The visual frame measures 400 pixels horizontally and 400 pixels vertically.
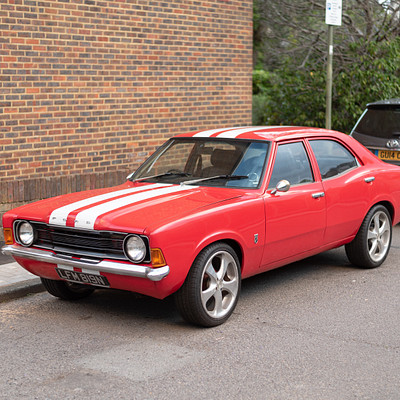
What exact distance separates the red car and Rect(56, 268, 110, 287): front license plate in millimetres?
12

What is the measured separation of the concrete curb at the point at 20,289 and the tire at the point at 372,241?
10.5ft

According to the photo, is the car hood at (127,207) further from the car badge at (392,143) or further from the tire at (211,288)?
the car badge at (392,143)

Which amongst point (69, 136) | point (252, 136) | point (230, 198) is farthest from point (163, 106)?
point (230, 198)

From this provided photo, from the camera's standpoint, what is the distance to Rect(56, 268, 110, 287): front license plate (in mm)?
5340

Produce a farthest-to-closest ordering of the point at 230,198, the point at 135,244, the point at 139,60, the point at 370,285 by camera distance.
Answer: the point at 139,60
the point at 370,285
the point at 230,198
the point at 135,244

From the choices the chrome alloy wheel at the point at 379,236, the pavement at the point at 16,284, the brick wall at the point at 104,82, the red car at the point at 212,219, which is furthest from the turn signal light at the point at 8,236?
the chrome alloy wheel at the point at 379,236

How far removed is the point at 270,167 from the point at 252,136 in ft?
1.41

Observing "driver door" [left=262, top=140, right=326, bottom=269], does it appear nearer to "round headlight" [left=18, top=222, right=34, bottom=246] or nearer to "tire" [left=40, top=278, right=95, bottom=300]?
"tire" [left=40, top=278, right=95, bottom=300]

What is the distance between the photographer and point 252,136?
645 centimetres

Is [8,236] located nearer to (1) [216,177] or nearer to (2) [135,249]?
(2) [135,249]

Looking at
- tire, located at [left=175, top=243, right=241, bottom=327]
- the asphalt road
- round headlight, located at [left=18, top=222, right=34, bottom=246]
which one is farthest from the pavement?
tire, located at [left=175, top=243, right=241, bottom=327]

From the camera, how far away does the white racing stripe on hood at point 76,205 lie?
17.9 ft

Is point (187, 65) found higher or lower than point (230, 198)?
higher

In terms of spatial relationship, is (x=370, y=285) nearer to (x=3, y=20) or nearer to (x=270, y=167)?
(x=270, y=167)
